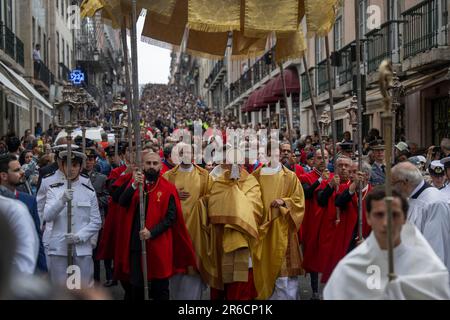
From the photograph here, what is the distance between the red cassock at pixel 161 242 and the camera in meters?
7.16

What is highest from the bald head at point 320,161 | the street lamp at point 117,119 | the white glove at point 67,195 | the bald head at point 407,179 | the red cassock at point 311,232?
the street lamp at point 117,119

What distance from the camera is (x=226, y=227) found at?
7.59 meters

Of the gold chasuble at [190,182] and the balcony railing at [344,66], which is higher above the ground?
the balcony railing at [344,66]

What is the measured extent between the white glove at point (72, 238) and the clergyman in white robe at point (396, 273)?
342 centimetres

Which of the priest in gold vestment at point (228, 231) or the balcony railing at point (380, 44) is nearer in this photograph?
the priest in gold vestment at point (228, 231)

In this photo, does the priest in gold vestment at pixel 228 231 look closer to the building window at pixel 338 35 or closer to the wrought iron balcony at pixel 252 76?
the building window at pixel 338 35

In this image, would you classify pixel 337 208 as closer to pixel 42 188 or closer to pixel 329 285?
pixel 42 188

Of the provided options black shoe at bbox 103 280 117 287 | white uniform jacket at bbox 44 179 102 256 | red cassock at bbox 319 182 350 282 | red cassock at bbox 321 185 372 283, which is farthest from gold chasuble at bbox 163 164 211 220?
black shoe at bbox 103 280 117 287

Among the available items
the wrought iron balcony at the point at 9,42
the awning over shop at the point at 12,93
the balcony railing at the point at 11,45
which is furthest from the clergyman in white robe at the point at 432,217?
the wrought iron balcony at the point at 9,42

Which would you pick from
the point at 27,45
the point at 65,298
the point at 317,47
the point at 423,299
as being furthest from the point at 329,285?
the point at 27,45

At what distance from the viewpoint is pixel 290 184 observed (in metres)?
8.00

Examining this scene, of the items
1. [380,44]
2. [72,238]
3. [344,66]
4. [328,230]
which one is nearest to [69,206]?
[72,238]

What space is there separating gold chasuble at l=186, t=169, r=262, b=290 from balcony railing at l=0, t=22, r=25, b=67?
648 inches
